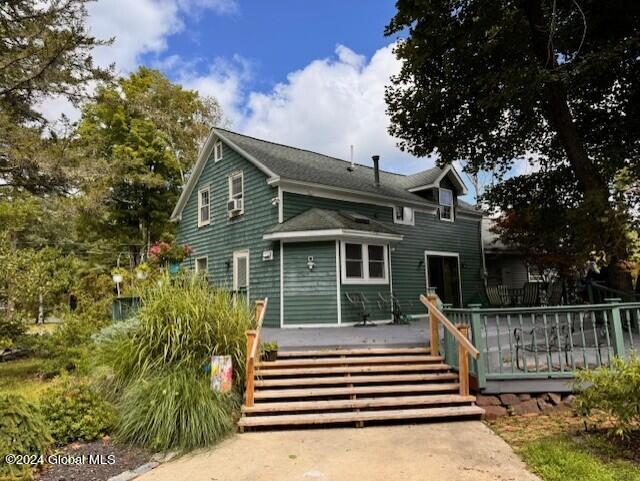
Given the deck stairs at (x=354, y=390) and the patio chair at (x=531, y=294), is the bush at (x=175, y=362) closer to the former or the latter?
the deck stairs at (x=354, y=390)

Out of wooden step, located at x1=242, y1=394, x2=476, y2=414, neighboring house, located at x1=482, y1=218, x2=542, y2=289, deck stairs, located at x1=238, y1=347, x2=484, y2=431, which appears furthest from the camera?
neighboring house, located at x1=482, y1=218, x2=542, y2=289

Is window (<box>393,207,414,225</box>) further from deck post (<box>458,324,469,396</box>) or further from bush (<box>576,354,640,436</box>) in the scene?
bush (<box>576,354,640,436</box>)

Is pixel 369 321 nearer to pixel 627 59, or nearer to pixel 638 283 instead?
pixel 638 283

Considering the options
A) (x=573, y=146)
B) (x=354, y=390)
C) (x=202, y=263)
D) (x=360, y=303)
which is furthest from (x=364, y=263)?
(x=202, y=263)

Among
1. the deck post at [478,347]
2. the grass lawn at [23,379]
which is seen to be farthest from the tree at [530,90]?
the grass lawn at [23,379]

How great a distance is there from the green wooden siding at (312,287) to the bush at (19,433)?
7160 millimetres

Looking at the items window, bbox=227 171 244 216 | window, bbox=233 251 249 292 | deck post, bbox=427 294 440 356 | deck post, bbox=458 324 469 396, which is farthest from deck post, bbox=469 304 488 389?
window, bbox=227 171 244 216

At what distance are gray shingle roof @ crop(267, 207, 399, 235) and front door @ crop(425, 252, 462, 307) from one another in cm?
395

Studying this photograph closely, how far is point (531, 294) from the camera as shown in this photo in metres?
12.2

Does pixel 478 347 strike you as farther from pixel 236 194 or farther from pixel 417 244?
pixel 236 194

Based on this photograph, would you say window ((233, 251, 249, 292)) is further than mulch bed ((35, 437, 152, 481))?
Yes

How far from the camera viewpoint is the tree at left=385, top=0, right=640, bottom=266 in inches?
329

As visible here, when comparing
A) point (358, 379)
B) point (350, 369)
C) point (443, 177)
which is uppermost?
point (443, 177)

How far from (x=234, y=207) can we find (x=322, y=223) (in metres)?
3.70
